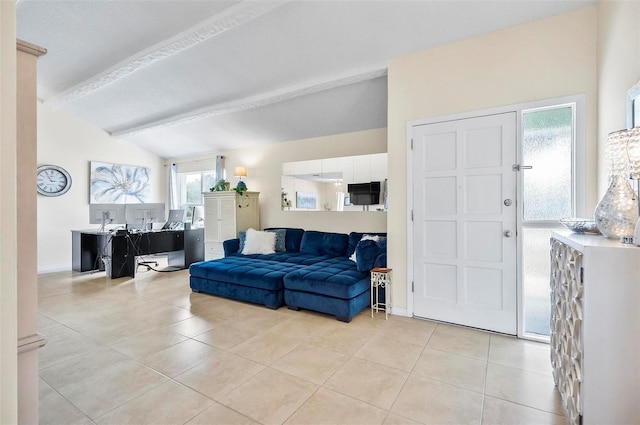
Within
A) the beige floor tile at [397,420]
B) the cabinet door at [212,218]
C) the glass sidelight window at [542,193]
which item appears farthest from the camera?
the cabinet door at [212,218]

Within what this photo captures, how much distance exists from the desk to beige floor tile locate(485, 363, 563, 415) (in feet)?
17.9

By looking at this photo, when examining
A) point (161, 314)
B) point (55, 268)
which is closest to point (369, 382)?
point (161, 314)

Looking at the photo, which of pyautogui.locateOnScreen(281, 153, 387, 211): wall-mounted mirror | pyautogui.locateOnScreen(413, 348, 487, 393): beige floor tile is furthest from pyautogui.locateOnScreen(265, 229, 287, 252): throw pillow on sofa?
pyautogui.locateOnScreen(413, 348, 487, 393): beige floor tile

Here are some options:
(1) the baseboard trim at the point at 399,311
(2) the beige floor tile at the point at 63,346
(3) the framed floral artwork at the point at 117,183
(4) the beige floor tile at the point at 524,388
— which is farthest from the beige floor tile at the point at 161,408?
(3) the framed floral artwork at the point at 117,183

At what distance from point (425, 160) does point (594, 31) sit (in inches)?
63.3

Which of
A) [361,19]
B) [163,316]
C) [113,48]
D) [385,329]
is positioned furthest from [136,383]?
[113,48]

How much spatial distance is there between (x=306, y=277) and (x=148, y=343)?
159cm

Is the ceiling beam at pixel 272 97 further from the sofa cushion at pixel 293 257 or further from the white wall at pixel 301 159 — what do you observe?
the sofa cushion at pixel 293 257

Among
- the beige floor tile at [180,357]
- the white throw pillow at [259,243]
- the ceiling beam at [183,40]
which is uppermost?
the ceiling beam at [183,40]

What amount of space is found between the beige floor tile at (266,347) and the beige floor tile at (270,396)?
229 millimetres

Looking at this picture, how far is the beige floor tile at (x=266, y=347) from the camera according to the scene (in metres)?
2.43

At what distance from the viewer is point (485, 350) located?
2.53m

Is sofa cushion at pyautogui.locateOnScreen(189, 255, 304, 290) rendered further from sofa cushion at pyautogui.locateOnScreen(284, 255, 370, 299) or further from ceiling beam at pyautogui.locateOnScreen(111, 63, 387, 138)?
ceiling beam at pyautogui.locateOnScreen(111, 63, 387, 138)

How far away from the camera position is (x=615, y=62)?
215cm
